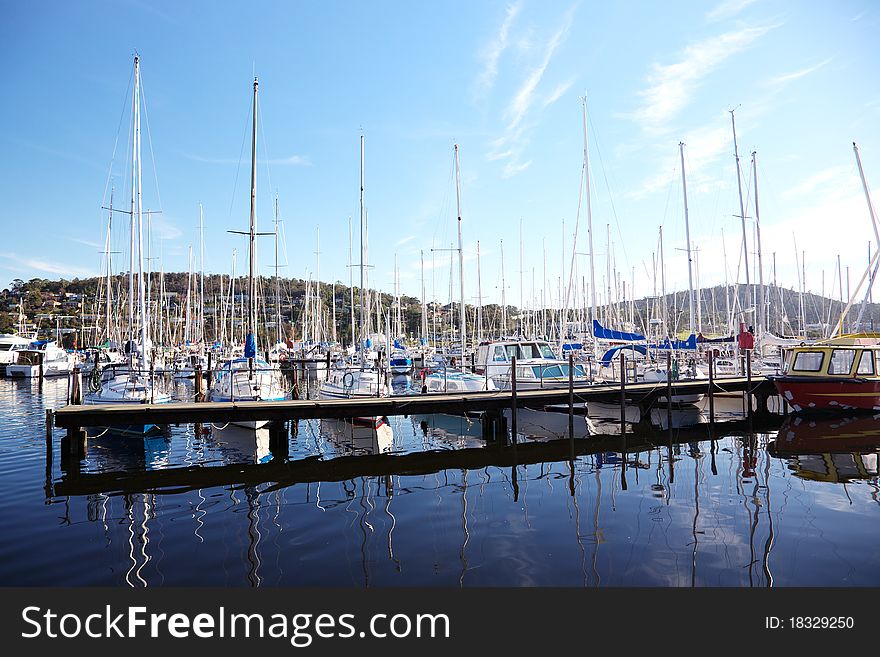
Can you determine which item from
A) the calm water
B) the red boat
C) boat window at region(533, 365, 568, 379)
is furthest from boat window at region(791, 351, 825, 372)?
boat window at region(533, 365, 568, 379)

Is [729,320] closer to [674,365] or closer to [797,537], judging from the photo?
[674,365]

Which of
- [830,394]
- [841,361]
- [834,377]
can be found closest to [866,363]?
[841,361]

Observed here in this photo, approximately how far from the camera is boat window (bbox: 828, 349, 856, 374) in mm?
24522

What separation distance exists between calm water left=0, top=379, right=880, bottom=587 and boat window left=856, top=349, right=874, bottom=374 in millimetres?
5166

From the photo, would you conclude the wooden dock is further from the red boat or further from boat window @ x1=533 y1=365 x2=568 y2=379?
the red boat

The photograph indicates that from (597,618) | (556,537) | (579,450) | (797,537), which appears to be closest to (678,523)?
(797,537)

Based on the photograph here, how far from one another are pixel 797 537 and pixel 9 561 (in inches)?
521

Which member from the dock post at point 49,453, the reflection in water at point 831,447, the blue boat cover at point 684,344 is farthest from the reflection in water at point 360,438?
the blue boat cover at point 684,344

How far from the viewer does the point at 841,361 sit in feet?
81.3

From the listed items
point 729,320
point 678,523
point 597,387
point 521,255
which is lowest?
point 678,523

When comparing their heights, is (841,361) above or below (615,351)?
below

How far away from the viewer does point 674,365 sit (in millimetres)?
29078

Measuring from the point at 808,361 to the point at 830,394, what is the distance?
172cm

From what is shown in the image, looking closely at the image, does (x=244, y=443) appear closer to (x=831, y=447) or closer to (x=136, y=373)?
(x=136, y=373)
